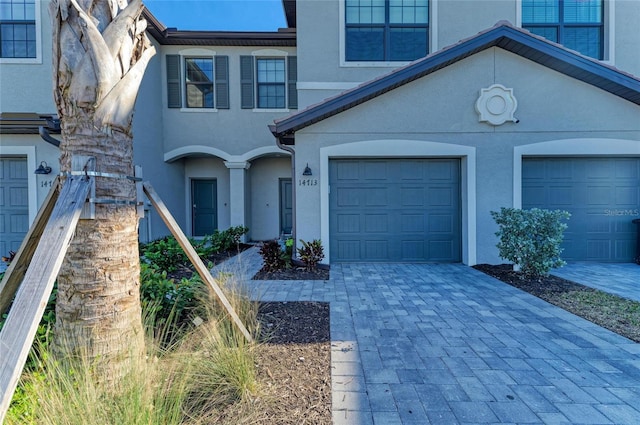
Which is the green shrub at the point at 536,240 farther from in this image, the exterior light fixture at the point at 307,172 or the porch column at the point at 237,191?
the porch column at the point at 237,191

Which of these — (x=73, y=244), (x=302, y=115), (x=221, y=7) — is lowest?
(x=73, y=244)

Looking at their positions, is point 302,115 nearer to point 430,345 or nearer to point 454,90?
point 454,90

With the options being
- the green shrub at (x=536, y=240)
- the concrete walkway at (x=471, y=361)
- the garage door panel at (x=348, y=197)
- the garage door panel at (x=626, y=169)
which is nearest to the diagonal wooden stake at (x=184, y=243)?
the concrete walkway at (x=471, y=361)

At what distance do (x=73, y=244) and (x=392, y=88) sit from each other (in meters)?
6.61

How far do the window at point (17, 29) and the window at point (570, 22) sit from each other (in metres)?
13.4

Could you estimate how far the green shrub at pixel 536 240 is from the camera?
582 centimetres

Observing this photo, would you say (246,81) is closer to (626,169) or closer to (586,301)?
(586,301)

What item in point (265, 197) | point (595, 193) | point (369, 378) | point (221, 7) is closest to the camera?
point (369, 378)

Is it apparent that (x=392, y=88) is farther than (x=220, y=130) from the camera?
No

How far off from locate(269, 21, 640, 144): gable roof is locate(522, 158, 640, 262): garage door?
1612 mm

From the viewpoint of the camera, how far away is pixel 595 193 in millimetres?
7426

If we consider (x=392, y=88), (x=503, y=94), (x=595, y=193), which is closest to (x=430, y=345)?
(x=392, y=88)

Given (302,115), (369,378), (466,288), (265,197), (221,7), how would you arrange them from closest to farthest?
(369,378) → (466,288) → (302,115) → (265,197) → (221,7)

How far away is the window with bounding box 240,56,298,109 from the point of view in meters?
10.8
